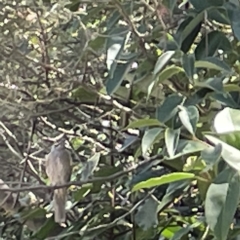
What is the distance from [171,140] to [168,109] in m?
0.05

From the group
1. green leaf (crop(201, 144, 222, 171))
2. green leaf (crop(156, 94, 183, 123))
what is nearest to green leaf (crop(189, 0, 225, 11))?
green leaf (crop(156, 94, 183, 123))

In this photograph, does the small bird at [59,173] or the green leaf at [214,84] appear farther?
the small bird at [59,173]

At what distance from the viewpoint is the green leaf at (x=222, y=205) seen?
1.81ft

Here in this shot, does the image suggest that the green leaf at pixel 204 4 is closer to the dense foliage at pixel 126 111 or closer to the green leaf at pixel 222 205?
the dense foliage at pixel 126 111

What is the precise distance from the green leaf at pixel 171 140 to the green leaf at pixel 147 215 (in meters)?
0.28

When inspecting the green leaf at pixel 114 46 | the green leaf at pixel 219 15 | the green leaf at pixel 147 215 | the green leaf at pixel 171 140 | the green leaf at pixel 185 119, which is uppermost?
the green leaf at pixel 219 15

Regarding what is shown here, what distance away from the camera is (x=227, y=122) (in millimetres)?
555

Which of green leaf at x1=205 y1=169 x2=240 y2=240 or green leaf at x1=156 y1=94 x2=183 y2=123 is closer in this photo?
green leaf at x1=205 y1=169 x2=240 y2=240

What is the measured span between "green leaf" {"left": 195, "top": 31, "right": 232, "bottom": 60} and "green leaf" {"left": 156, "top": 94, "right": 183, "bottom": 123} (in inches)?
4.6

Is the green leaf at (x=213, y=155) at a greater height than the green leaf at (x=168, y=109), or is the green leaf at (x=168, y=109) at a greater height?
the green leaf at (x=213, y=155)

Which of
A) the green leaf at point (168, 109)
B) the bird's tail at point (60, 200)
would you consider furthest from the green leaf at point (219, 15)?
the bird's tail at point (60, 200)

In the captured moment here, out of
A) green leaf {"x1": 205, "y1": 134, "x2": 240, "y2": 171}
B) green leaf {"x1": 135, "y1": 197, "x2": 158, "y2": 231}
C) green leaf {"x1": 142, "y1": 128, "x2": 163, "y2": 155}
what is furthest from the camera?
green leaf {"x1": 135, "y1": 197, "x2": 158, "y2": 231}

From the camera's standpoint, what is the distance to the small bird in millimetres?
A: 969

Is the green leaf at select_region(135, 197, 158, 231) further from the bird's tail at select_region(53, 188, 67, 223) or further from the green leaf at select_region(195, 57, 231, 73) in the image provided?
the green leaf at select_region(195, 57, 231, 73)
